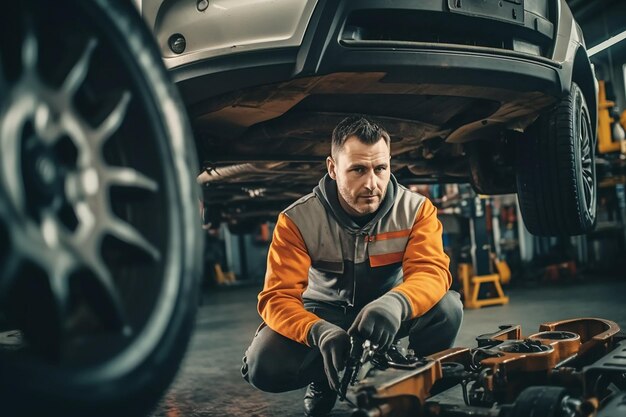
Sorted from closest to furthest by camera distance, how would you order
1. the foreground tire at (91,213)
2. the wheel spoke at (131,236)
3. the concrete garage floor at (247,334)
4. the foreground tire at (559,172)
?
the foreground tire at (91,213)
the wheel spoke at (131,236)
the concrete garage floor at (247,334)
the foreground tire at (559,172)

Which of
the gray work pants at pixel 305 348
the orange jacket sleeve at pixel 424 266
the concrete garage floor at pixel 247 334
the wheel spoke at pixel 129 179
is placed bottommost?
the concrete garage floor at pixel 247 334

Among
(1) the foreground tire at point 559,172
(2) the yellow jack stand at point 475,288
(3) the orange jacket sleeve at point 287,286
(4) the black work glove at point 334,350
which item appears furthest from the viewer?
(2) the yellow jack stand at point 475,288

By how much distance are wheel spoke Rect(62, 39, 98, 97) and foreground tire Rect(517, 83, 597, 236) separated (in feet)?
5.54

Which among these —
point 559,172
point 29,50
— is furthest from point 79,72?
point 559,172

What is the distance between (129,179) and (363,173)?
94cm

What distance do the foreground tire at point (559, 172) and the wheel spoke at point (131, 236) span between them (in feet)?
5.35

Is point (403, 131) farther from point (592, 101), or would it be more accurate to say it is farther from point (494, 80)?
point (592, 101)

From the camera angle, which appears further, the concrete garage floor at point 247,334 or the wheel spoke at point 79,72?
the concrete garage floor at point 247,334

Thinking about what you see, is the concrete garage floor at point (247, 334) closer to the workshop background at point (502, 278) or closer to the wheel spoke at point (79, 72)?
the workshop background at point (502, 278)

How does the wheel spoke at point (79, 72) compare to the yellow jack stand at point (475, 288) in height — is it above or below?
above

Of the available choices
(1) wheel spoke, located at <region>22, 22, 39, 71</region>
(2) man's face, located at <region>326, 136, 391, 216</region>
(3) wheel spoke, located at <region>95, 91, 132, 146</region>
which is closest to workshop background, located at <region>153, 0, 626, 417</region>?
(2) man's face, located at <region>326, 136, 391, 216</region>

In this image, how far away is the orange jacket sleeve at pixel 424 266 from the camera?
167 cm

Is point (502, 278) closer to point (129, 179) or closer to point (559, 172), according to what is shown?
point (559, 172)

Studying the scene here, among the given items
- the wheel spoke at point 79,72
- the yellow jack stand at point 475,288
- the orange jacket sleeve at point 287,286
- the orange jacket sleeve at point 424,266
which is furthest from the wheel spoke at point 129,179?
the yellow jack stand at point 475,288
